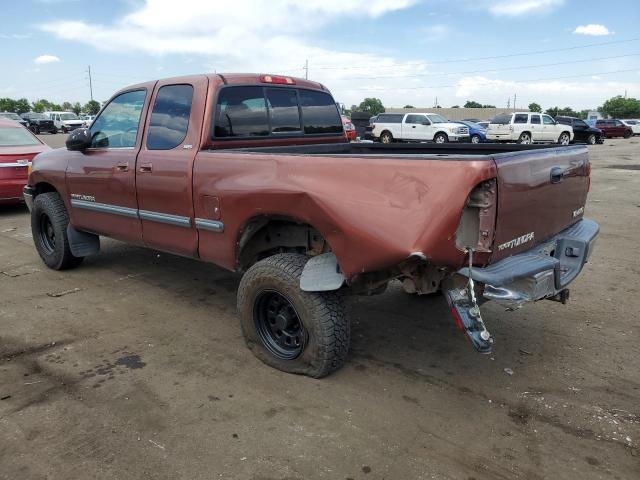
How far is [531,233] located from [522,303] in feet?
1.63

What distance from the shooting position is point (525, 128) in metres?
26.7

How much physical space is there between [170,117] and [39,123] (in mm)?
42086

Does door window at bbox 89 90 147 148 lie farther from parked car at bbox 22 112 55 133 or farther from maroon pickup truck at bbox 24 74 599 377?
parked car at bbox 22 112 55 133

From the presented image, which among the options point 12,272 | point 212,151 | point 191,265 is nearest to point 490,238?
point 212,151

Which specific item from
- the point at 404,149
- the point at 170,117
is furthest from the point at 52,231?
the point at 404,149

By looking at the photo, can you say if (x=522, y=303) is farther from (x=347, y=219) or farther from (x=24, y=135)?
(x=24, y=135)

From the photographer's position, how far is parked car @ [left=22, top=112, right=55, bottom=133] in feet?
132

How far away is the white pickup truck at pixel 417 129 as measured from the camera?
86.2ft

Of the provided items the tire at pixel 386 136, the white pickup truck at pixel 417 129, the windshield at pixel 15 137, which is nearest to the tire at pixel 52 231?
the windshield at pixel 15 137

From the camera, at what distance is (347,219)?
2.85 meters

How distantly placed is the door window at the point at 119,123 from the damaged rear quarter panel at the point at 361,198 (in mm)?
1336

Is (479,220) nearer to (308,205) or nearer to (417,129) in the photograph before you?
(308,205)

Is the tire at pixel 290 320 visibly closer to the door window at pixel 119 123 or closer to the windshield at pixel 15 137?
the door window at pixel 119 123

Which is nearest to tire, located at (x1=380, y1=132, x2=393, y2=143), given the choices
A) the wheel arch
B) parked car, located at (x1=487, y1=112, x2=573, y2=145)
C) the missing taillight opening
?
parked car, located at (x1=487, y1=112, x2=573, y2=145)
